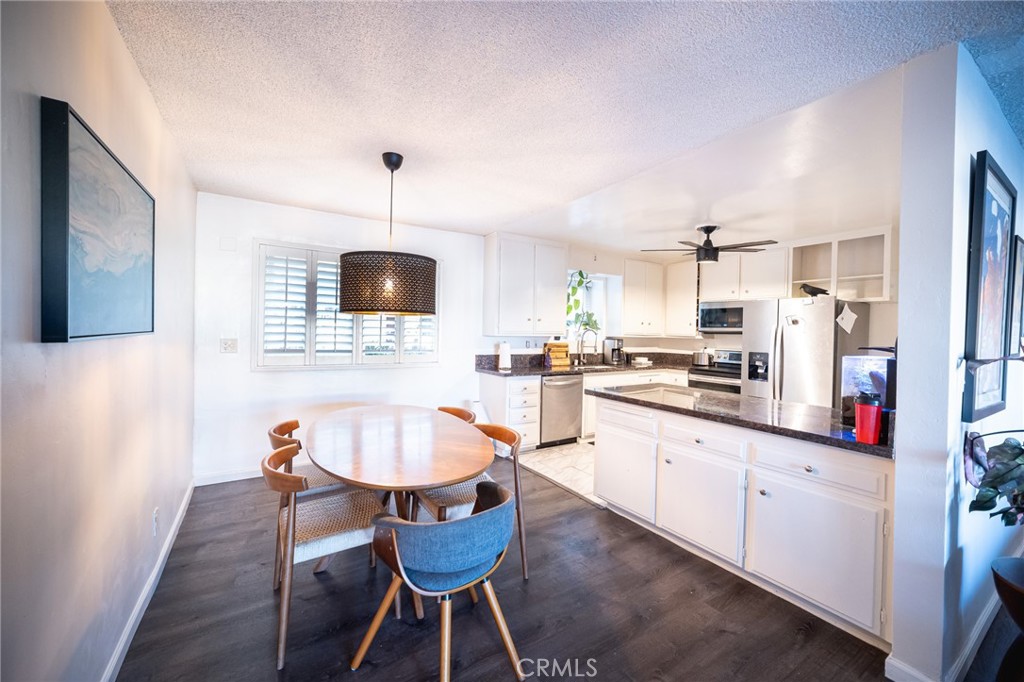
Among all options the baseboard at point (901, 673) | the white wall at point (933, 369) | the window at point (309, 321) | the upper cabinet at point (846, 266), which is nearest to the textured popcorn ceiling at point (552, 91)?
the white wall at point (933, 369)

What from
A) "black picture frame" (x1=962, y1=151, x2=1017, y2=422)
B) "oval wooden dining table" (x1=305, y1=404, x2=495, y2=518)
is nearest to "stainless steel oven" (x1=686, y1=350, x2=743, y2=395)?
"black picture frame" (x1=962, y1=151, x2=1017, y2=422)

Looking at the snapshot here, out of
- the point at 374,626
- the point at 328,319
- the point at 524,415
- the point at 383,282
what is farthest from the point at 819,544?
the point at 328,319

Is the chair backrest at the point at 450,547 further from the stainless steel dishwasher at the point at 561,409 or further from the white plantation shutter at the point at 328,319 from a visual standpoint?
the stainless steel dishwasher at the point at 561,409

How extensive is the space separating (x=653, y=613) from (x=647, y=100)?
2.38 meters

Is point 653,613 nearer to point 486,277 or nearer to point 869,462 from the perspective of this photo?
point 869,462

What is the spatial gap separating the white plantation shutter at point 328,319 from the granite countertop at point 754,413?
2378 mm

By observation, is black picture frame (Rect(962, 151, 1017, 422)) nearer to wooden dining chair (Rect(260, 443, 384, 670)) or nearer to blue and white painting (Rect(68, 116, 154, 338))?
wooden dining chair (Rect(260, 443, 384, 670))

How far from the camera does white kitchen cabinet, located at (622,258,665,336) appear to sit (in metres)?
5.48

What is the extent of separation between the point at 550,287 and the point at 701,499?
3010 millimetres

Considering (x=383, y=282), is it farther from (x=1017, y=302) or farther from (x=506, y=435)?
(x=1017, y=302)

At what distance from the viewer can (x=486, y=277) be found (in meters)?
4.58

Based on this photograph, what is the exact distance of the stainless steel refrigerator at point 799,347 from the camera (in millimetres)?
3795

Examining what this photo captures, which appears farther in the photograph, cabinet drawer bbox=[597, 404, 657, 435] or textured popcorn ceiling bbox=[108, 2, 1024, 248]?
cabinet drawer bbox=[597, 404, 657, 435]

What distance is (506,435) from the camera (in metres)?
2.34
